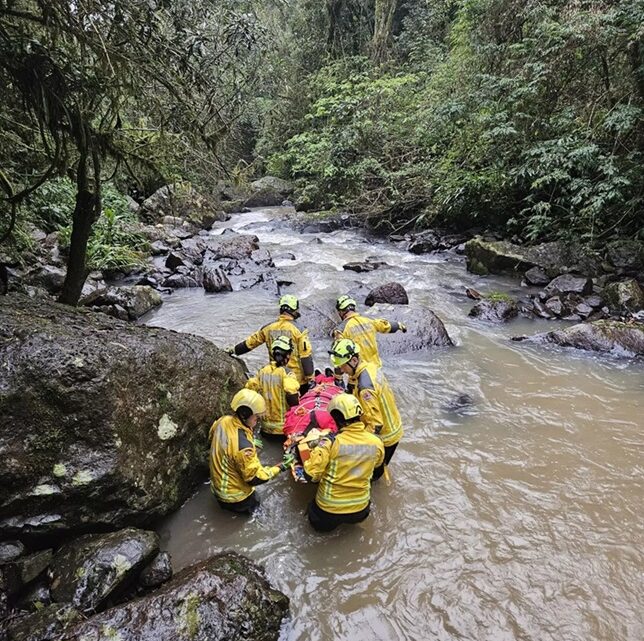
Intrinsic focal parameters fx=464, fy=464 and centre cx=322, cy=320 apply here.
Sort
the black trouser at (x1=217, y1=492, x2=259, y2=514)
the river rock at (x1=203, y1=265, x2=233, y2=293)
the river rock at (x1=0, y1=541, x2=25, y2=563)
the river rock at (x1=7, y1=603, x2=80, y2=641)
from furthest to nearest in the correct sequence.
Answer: the river rock at (x1=203, y1=265, x2=233, y2=293) → the black trouser at (x1=217, y1=492, x2=259, y2=514) → the river rock at (x1=0, y1=541, x2=25, y2=563) → the river rock at (x1=7, y1=603, x2=80, y2=641)

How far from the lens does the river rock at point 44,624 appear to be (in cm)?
262

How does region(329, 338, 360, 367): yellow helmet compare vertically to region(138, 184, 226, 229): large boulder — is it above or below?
below

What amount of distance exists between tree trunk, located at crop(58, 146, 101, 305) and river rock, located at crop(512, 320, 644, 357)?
282 inches

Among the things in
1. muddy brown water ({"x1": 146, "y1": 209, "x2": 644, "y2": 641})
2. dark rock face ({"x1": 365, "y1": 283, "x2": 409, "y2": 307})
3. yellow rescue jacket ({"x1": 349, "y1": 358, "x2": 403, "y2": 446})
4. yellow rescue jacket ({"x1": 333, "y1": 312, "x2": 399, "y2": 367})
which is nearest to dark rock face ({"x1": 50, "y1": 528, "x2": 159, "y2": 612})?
muddy brown water ({"x1": 146, "y1": 209, "x2": 644, "y2": 641})

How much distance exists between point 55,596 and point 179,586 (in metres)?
0.81

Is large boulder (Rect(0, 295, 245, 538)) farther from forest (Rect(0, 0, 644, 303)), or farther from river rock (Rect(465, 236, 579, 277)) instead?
river rock (Rect(465, 236, 579, 277))

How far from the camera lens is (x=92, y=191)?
18.1 feet

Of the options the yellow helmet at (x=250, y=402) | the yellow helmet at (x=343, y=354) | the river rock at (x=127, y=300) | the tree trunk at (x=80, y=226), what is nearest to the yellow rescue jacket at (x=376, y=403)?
the yellow helmet at (x=343, y=354)

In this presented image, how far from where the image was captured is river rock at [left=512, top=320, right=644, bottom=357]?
772cm

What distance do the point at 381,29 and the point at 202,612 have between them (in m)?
27.2

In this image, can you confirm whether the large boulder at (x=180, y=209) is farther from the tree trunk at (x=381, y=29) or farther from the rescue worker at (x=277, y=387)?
the rescue worker at (x=277, y=387)

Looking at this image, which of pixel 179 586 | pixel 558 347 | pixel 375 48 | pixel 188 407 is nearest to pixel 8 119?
pixel 188 407

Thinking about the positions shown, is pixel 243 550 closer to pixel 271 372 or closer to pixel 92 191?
pixel 271 372

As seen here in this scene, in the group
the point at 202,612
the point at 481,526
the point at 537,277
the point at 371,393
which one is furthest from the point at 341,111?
the point at 202,612
